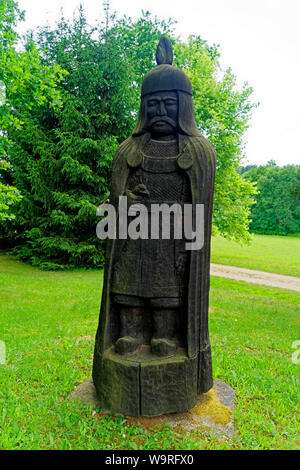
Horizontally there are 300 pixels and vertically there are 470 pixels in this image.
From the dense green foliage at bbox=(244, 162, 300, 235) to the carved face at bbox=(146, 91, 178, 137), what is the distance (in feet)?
130

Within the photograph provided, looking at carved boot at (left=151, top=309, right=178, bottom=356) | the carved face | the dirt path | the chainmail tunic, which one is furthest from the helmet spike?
the dirt path

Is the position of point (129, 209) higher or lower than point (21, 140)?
lower

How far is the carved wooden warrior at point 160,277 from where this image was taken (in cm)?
294

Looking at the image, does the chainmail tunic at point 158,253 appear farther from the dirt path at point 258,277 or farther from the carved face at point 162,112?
the dirt path at point 258,277

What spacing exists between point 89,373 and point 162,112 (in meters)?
3.23

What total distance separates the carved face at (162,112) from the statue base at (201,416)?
2686mm

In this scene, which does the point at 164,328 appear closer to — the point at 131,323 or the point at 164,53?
the point at 131,323

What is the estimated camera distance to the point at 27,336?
223 inches

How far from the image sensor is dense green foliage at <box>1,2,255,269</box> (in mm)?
11771

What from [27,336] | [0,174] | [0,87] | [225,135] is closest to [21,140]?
[0,174]

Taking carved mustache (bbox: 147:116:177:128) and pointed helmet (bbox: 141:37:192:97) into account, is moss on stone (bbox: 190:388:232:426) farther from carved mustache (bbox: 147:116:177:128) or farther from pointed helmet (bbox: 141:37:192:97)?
pointed helmet (bbox: 141:37:192:97)

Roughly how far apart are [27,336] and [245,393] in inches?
148

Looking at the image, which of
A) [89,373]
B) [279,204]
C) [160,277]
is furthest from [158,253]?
[279,204]

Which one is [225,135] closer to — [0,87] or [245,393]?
[0,87]
